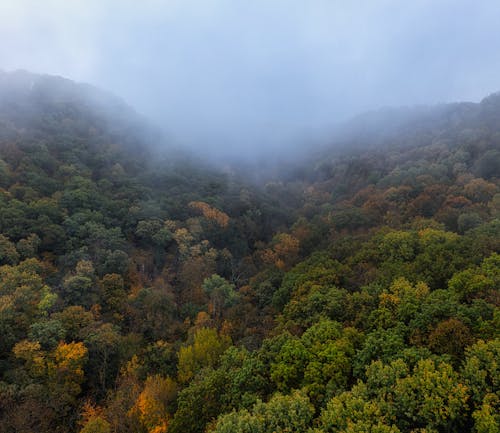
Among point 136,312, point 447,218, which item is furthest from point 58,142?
point 447,218

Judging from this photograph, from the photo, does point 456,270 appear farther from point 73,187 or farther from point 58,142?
point 58,142

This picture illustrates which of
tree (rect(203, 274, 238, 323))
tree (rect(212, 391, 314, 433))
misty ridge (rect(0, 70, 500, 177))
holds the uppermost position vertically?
misty ridge (rect(0, 70, 500, 177))

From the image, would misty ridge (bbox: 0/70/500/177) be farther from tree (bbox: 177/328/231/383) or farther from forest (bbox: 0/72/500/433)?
tree (bbox: 177/328/231/383)

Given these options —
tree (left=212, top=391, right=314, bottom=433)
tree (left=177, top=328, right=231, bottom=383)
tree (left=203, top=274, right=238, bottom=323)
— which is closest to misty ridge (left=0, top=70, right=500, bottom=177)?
tree (left=203, top=274, right=238, bottom=323)

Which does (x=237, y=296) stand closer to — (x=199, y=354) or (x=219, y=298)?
(x=219, y=298)

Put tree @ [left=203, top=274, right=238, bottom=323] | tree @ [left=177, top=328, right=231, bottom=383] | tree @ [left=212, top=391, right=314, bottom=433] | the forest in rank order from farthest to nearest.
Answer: tree @ [left=203, top=274, right=238, bottom=323] < tree @ [left=177, top=328, right=231, bottom=383] < the forest < tree @ [left=212, top=391, right=314, bottom=433]

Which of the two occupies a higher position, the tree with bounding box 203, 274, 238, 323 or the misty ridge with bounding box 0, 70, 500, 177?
the misty ridge with bounding box 0, 70, 500, 177

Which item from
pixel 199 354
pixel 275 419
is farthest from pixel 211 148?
pixel 275 419

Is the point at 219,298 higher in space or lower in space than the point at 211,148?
lower
